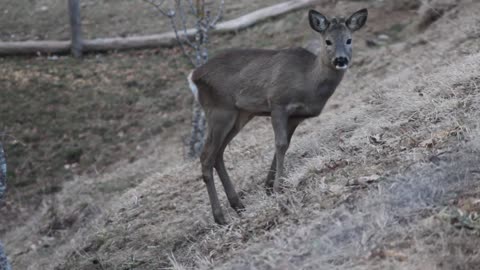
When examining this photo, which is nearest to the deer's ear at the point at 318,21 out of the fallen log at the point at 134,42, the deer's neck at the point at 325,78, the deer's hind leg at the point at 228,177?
the deer's neck at the point at 325,78

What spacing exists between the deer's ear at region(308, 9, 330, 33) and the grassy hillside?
1176mm

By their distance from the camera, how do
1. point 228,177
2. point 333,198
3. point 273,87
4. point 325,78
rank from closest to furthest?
point 333,198 → point 325,78 → point 273,87 → point 228,177

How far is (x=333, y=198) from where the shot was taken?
5.46 m

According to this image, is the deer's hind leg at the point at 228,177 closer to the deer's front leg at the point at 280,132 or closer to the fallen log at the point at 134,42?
the deer's front leg at the point at 280,132

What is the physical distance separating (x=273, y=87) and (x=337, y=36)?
787mm

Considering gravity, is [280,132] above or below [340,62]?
below

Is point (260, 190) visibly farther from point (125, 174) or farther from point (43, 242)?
point (125, 174)

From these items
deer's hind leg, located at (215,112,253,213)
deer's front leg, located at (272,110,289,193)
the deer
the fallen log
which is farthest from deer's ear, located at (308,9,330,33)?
the fallen log

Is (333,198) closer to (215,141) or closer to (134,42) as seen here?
(215,141)

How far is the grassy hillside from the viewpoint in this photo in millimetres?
4500

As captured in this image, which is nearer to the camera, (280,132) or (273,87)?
(280,132)

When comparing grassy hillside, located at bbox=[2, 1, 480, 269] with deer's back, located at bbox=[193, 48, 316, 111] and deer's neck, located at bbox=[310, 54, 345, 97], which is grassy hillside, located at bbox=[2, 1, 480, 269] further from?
deer's back, located at bbox=[193, 48, 316, 111]

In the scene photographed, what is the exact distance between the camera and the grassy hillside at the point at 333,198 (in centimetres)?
450

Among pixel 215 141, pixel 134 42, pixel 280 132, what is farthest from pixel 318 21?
pixel 134 42
